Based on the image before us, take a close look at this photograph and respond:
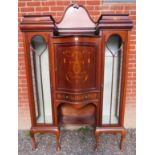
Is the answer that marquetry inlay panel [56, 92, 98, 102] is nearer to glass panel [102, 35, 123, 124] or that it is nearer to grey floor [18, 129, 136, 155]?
glass panel [102, 35, 123, 124]

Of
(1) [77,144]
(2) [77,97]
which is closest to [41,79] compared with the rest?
(2) [77,97]

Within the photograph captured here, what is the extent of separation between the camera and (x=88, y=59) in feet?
6.06

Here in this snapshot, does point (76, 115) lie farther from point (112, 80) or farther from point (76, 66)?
point (76, 66)

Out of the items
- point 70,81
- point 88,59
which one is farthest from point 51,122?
point 88,59

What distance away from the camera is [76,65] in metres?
1.83

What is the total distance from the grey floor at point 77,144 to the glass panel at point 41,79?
15.3 inches

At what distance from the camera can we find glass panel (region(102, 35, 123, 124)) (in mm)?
2016

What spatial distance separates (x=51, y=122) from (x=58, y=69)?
2.19 feet

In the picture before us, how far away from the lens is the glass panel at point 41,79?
2.03 m

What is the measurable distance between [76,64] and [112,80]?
0.51 metres

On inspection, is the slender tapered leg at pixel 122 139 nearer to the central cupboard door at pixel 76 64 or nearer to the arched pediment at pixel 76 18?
the central cupboard door at pixel 76 64

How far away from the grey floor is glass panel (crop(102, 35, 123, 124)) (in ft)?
1.26

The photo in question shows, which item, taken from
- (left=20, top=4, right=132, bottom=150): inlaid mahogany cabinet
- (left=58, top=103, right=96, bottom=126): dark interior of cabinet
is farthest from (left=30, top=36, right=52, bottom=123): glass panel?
(left=58, top=103, right=96, bottom=126): dark interior of cabinet

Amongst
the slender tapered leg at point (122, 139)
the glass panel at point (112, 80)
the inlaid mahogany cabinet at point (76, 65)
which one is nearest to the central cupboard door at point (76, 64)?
the inlaid mahogany cabinet at point (76, 65)
